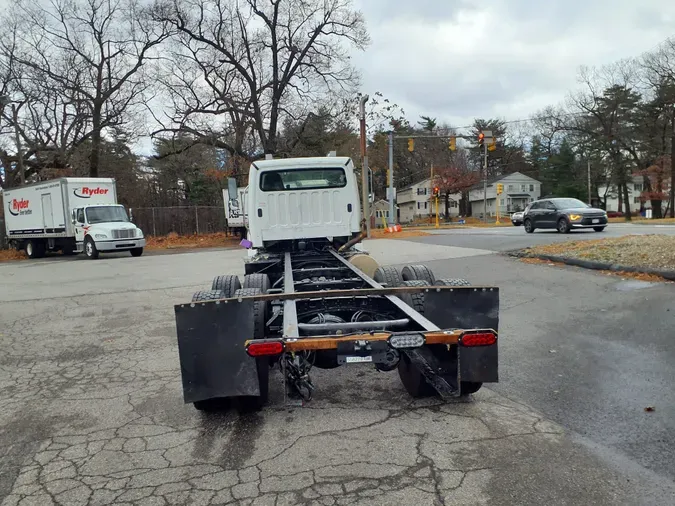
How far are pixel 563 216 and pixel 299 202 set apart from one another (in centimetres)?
1576

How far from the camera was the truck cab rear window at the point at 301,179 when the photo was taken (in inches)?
368

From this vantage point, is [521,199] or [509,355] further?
[521,199]

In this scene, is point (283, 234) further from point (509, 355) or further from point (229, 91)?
point (229, 91)

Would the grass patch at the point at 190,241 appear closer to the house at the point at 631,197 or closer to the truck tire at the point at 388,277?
the truck tire at the point at 388,277

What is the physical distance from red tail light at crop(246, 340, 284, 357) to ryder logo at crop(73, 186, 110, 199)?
22.1m

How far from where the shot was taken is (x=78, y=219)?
73.2ft

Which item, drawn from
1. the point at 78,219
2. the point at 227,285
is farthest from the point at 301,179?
the point at 78,219

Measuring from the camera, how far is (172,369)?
554cm

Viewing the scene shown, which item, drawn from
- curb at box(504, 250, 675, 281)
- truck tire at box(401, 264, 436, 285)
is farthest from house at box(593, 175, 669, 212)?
truck tire at box(401, 264, 436, 285)

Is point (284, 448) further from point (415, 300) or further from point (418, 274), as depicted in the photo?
point (418, 274)

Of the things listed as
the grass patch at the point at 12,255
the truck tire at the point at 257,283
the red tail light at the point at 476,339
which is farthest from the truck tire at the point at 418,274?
the grass patch at the point at 12,255

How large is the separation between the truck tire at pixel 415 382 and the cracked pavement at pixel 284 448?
97 millimetres

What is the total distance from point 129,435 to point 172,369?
5.57ft

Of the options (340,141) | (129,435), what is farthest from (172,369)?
(340,141)
